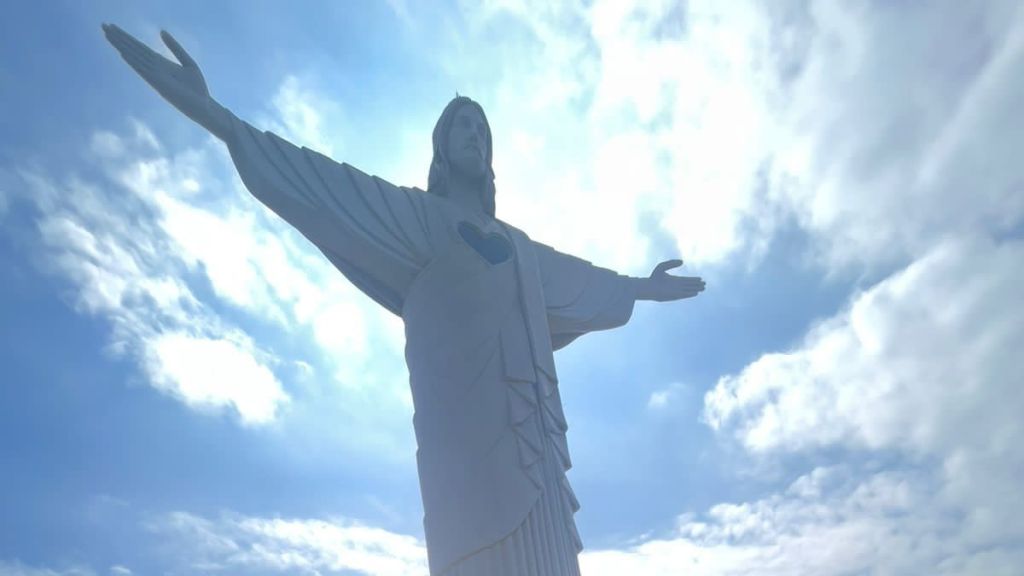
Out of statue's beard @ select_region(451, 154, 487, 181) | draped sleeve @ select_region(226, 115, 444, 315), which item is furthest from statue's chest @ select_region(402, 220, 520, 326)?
statue's beard @ select_region(451, 154, 487, 181)

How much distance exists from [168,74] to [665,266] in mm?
6030

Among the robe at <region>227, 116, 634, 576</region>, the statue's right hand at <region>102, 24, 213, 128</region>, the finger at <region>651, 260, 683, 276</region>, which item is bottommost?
the robe at <region>227, 116, 634, 576</region>

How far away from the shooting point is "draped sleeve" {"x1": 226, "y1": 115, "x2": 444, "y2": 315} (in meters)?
7.46

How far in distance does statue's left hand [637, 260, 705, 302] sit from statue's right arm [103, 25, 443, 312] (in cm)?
303

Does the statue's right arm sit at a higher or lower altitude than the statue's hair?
lower

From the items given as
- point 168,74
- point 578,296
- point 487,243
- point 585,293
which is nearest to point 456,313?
point 487,243

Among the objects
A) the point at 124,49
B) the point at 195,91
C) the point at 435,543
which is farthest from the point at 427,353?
the point at 124,49

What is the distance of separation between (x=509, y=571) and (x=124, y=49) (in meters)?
5.44

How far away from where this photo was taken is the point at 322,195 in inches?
301

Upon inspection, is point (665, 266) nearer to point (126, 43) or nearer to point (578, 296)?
point (578, 296)

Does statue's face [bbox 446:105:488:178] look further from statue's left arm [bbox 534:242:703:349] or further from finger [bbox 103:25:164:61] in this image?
finger [bbox 103:25:164:61]

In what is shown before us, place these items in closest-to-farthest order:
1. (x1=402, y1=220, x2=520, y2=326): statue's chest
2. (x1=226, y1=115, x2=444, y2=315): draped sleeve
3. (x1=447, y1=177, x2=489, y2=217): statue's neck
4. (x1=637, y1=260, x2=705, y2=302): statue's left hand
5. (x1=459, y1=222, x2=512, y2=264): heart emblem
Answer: (x1=226, y1=115, x2=444, y2=315): draped sleeve < (x1=402, y1=220, x2=520, y2=326): statue's chest < (x1=459, y1=222, x2=512, y2=264): heart emblem < (x1=447, y1=177, x2=489, y2=217): statue's neck < (x1=637, y1=260, x2=705, y2=302): statue's left hand

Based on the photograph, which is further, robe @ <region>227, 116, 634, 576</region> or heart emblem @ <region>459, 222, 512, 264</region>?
heart emblem @ <region>459, 222, 512, 264</region>

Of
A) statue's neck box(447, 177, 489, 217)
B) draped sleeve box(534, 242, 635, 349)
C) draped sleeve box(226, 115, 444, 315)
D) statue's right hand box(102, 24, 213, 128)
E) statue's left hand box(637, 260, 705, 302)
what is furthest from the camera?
statue's left hand box(637, 260, 705, 302)
